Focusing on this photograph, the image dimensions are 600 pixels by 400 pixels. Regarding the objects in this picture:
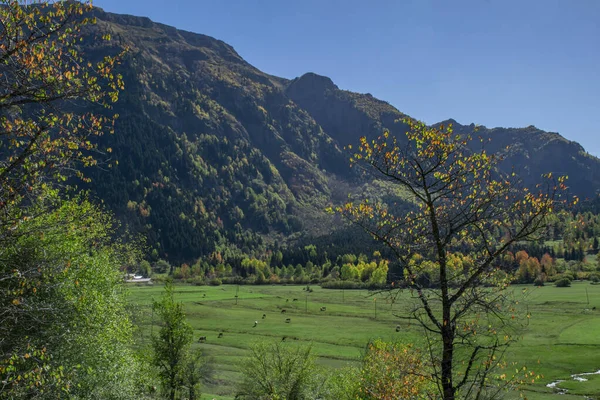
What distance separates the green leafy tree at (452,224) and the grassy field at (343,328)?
24334mm

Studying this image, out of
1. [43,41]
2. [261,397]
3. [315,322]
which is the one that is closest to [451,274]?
[43,41]

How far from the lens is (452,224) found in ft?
51.2

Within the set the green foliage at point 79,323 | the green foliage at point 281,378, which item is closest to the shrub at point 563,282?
the green foliage at point 281,378

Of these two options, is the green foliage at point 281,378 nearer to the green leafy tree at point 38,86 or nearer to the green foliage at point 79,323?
the green foliage at point 79,323

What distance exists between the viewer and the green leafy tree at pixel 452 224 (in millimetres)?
14875

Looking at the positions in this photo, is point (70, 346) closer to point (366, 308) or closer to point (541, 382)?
point (541, 382)

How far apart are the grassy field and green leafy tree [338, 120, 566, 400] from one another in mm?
24334

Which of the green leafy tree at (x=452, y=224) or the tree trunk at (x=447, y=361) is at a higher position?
the green leafy tree at (x=452, y=224)

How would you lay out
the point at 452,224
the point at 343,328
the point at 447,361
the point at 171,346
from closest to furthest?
the point at 447,361
the point at 452,224
the point at 171,346
the point at 343,328

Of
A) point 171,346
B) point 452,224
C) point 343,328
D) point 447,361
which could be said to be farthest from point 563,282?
point 447,361

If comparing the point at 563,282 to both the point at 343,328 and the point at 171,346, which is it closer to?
the point at 343,328

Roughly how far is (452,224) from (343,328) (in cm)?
10722

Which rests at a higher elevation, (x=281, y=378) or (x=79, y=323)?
(x=79, y=323)

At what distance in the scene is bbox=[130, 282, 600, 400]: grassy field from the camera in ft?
234
